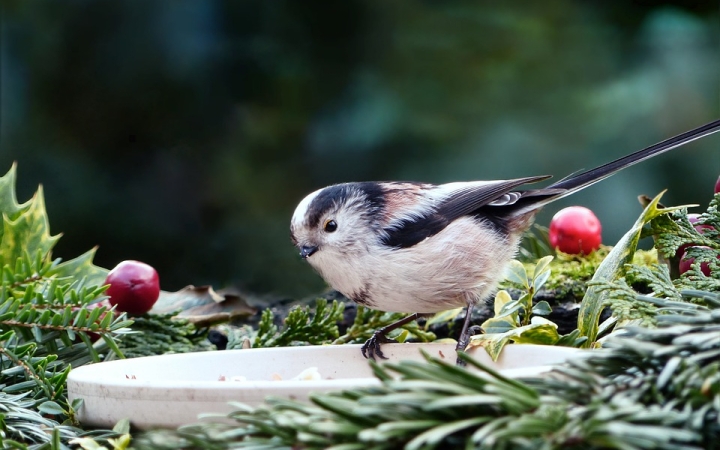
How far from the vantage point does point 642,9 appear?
81.7 inches

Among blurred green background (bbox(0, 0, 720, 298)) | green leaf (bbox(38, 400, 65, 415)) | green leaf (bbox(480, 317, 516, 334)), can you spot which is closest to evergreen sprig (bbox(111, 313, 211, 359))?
green leaf (bbox(38, 400, 65, 415))

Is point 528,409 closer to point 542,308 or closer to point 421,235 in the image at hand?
point 542,308

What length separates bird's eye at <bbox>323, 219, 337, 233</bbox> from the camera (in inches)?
43.1

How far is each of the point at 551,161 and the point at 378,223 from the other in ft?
3.66

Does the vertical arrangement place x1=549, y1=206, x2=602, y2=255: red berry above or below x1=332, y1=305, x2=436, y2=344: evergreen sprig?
above

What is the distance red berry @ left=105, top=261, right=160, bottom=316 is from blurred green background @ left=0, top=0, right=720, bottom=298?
0.93 m

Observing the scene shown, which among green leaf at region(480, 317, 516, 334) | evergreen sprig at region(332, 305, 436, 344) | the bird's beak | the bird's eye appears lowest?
evergreen sprig at region(332, 305, 436, 344)

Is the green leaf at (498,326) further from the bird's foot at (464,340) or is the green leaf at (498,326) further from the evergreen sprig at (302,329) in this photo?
the evergreen sprig at (302,329)

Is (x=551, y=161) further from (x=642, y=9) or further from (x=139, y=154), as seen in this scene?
(x=139, y=154)

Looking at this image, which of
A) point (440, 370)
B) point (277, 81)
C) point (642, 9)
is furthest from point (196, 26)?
point (440, 370)

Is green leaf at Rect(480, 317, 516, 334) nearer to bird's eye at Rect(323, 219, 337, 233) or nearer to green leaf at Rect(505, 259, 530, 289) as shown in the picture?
green leaf at Rect(505, 259, 530, 289)

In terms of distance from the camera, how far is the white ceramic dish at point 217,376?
0.48 meters

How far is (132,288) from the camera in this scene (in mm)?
975

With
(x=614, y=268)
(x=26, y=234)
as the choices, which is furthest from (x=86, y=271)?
(x=614, y=268)
